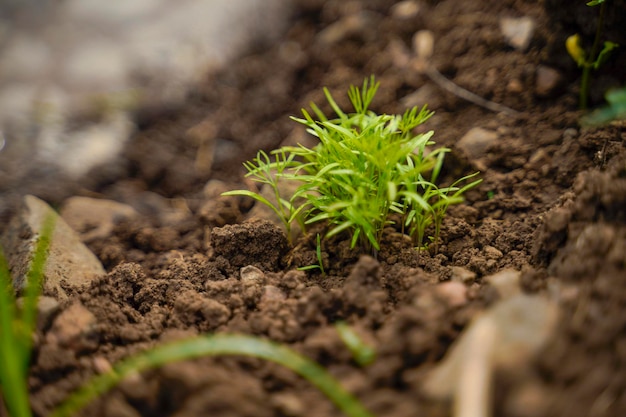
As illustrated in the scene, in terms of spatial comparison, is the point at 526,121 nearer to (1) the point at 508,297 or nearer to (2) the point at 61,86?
(1) the point at 508,297

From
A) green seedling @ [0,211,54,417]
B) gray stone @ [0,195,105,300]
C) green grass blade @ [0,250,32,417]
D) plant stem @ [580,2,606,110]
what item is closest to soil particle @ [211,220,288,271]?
gray stone @ [0,195,105,300]

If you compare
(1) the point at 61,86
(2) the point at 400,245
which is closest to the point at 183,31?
(1) the point at 61,86

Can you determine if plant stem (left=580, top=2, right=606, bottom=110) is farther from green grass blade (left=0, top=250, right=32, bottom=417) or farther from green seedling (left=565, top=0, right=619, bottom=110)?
green grass blade (left=0, top=250, right=32, bottom=417)

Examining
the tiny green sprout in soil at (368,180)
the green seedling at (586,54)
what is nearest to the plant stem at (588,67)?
the green seedling at (586,54)

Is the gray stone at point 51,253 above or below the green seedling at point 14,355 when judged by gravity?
above

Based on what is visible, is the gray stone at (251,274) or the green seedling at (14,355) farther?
the gray stone at (251,274)

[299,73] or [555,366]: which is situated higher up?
[299,73]

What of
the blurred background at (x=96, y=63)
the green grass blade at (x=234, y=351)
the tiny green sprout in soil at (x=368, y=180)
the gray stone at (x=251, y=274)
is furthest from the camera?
the blurred background at (x=96, y=63)

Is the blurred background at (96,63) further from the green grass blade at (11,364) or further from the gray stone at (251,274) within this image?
the green grass blade at (11,364)
